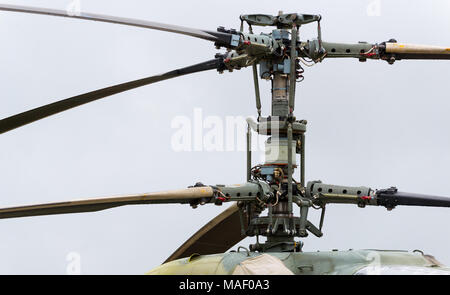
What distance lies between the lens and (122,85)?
61.5 ft

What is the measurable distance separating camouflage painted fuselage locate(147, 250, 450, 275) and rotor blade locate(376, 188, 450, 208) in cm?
124

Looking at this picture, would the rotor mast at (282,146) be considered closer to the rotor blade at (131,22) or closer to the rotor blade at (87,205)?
the rotor blade at (131,22)

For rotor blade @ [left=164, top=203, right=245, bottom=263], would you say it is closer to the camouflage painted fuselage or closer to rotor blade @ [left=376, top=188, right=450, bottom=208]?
the camouflage painted fuselage

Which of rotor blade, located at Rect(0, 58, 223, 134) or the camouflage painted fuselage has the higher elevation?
rotor blade, located at Rect(0, 58, 223, 134)

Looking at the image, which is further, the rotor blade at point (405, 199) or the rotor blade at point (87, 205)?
the rotor blade at point (405, 199)

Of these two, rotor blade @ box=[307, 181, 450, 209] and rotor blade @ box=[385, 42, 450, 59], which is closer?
rotor blade @ box=[307, 181, 450, 209]

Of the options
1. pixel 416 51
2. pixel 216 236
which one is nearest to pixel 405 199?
pixel 416 51

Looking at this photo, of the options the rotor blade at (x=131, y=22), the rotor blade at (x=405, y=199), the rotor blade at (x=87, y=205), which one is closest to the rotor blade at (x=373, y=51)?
the rotor blade at (x=131, y=22)

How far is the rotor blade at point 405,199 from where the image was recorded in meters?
18.2

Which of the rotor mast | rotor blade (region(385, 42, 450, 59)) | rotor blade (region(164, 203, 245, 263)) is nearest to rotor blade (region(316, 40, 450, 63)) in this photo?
rotor blade (region(385, 42, 450, 59))

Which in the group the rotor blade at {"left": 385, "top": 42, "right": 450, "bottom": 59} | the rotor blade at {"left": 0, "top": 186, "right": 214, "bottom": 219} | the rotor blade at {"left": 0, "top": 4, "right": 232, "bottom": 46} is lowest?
the rotor blade at {"left": 0, "top": 186, "right": 214, "bottom": 219}

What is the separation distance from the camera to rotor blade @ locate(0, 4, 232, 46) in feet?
48.9

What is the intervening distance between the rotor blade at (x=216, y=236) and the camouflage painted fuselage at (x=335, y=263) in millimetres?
3285
